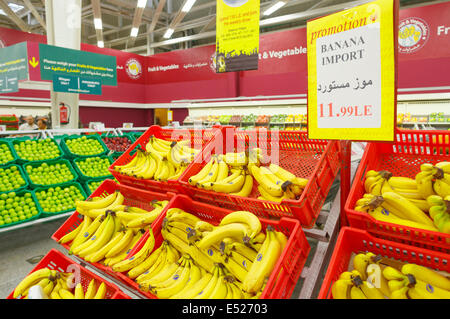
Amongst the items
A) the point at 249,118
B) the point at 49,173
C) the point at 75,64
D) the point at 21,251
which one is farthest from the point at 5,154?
the point at 249,118

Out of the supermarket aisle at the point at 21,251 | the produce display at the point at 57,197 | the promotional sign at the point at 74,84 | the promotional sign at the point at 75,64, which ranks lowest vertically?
the supermarket aisle at the point at 21,251

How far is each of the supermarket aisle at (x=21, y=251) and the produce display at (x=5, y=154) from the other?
103cm

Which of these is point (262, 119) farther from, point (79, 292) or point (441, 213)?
point (441, 213)

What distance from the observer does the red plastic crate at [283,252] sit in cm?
121

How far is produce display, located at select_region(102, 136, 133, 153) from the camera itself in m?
4.93

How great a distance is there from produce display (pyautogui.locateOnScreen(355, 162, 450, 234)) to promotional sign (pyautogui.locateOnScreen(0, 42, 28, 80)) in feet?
19.0

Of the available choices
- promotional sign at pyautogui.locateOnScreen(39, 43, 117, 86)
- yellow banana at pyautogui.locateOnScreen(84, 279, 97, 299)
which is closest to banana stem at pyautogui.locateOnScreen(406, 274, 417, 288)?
yellow banana at pyautogui.locateOnScreen(84, 279, 97, 299)

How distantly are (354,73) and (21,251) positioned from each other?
396 centimetres

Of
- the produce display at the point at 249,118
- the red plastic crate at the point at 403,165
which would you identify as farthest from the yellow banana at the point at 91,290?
the produce display at the point at 249,118

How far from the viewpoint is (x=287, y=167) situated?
2.01 m

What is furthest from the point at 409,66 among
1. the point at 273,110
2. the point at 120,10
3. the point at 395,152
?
the point at 120,10

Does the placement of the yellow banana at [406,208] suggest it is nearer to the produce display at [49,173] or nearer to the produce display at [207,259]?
the produce display at [207,259]

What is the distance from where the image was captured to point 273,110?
10.3 meters

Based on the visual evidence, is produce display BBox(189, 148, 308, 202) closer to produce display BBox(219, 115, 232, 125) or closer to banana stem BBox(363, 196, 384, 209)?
banana stem BBox(363, 196, 384, 209)
